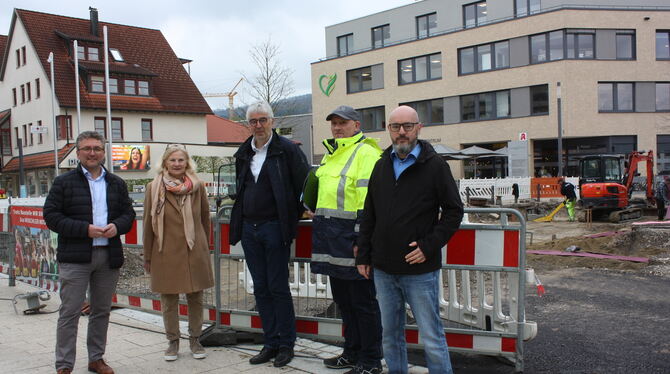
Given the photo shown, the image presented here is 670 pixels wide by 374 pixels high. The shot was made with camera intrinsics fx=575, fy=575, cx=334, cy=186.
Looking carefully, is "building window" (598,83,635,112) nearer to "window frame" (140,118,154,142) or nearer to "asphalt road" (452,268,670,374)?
"asphalt road" (452,268,670,374)

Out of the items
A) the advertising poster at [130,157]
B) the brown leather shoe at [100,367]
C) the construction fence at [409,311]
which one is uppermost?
the advertising poster at [130,157]

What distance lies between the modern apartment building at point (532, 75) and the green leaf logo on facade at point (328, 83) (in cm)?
394

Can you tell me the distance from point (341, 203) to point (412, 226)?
793 millimetres

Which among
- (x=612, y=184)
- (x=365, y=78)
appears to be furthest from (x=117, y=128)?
(x=612, y=184)

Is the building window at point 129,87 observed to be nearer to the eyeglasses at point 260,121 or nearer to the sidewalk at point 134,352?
the sidewalk at point 134,352

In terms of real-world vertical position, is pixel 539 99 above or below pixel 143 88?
below

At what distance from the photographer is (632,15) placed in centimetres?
3600

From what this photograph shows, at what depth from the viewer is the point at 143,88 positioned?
4138cm

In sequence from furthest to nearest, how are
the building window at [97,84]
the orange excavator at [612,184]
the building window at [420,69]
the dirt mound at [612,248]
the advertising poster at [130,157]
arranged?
the building window at [420,69] < the building window at [97,84] < the advertising poster at [130,157] < the orange excavator at [612,184] < the dirt mound at [612,248]

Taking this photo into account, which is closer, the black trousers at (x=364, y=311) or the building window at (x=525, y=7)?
the black trousers at (x=364, y=311)

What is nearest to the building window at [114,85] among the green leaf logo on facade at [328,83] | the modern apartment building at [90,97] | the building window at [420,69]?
the modern apartment building at [90,97]

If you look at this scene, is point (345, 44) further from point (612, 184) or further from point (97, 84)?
point (612, 184)

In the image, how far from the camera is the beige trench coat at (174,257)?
4.93m

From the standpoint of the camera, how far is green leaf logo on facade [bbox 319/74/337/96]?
47.5 metres
